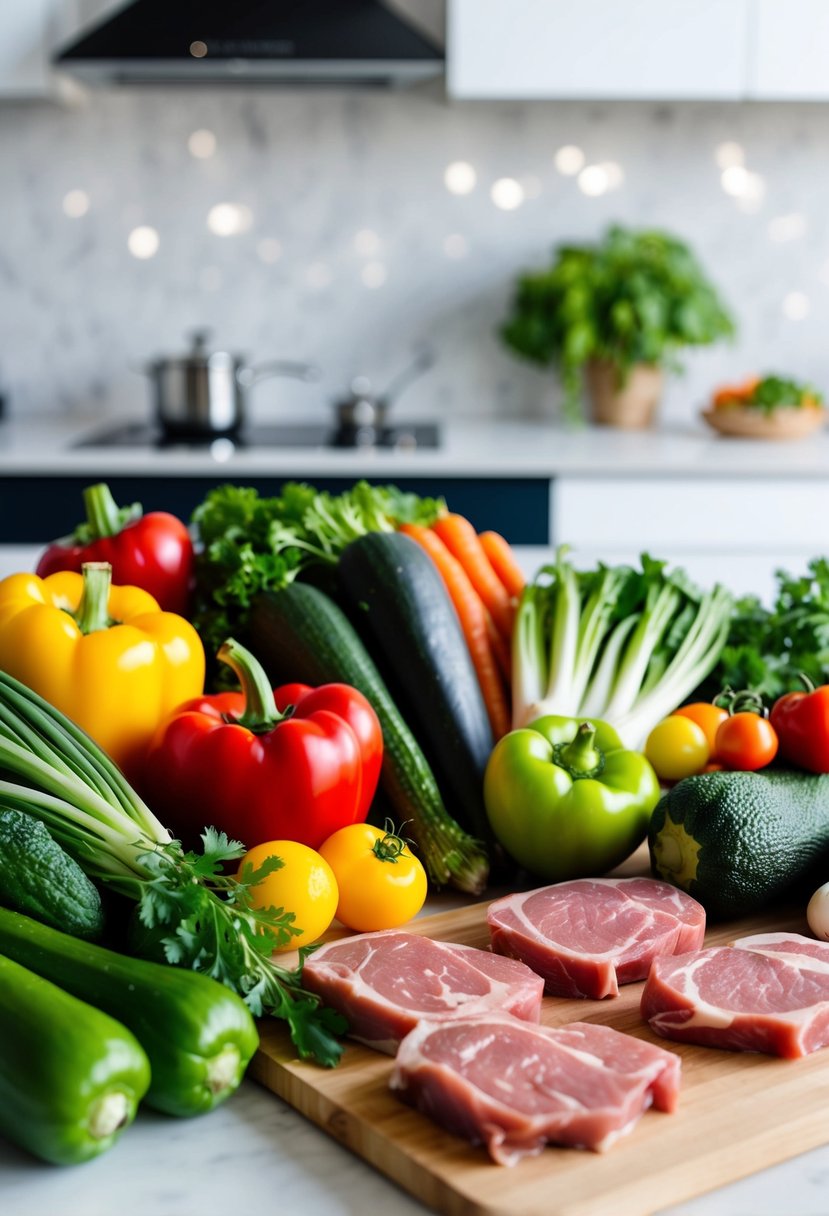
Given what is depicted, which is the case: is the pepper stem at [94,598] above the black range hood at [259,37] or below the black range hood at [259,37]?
below

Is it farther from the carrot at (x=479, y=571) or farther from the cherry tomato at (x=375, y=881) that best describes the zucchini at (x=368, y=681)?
the carrot at (x=479, y=571)

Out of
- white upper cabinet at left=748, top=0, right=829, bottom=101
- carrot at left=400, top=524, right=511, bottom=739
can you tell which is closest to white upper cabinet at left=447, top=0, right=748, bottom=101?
white upper cabinet at left=748, top=0, right=829, bottom=101

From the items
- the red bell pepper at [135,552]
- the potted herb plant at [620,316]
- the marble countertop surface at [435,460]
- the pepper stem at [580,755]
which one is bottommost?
the marble countertop surface at [435,460]

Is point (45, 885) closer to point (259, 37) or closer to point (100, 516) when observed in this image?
point (100, 516)

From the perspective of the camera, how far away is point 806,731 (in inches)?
47.4

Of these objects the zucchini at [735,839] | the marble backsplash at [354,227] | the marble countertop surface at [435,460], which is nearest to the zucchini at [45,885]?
the zucchini at [735,839]

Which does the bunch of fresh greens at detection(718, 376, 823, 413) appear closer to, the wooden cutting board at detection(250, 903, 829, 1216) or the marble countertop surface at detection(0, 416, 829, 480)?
the marble countertop surface at detection(0, 416, 829, 480)

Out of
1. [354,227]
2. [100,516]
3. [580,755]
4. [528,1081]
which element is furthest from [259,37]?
[528,1081]

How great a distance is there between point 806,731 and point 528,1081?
555 millimetres

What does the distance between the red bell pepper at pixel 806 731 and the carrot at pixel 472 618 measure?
0.32 metres

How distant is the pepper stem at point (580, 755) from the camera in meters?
1.16

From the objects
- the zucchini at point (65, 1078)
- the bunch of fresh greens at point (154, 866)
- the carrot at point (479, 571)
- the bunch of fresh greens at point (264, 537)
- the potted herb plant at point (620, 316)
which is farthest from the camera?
the potted herb plant at point (620, 316)

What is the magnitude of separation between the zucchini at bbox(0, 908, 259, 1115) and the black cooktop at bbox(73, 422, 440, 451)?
8.18ft

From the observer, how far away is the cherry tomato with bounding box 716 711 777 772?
1205 millimetres
